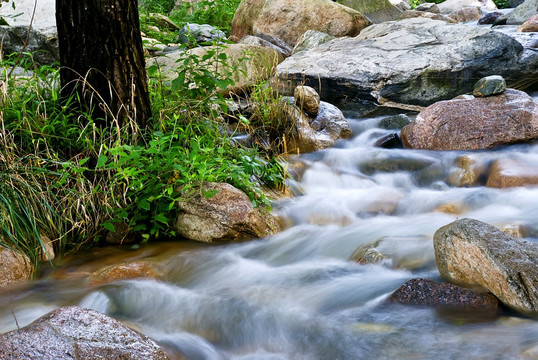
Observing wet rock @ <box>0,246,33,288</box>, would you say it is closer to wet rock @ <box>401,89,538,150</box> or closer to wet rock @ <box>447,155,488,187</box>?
wet rock @ <box>447,155,488,187</box>

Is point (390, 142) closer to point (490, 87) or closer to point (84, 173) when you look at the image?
point (490, 87)

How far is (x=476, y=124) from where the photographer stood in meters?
6.21

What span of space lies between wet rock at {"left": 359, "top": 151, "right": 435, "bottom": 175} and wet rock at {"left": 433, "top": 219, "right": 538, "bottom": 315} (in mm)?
2639

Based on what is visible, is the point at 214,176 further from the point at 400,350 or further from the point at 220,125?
the point at 400,350

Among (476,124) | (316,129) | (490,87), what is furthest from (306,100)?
(490,87)

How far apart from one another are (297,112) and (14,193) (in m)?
3.40

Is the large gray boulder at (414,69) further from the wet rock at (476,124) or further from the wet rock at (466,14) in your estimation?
the wet rock at (466,14)

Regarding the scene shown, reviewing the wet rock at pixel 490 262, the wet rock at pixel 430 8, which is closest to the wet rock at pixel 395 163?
the wet rock at pixel 490 262

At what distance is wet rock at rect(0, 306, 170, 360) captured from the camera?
2.08 m

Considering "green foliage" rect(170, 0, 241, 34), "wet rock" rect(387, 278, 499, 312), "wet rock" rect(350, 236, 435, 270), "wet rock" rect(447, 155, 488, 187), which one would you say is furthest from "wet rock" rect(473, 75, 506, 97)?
"green foliage" rect(170, 0, 241, 34)

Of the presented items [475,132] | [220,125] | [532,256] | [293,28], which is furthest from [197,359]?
[293,28]

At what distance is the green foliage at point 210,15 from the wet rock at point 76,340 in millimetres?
12255

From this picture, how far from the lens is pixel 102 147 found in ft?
13.5

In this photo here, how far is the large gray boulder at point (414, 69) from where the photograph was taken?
25.5 ft
